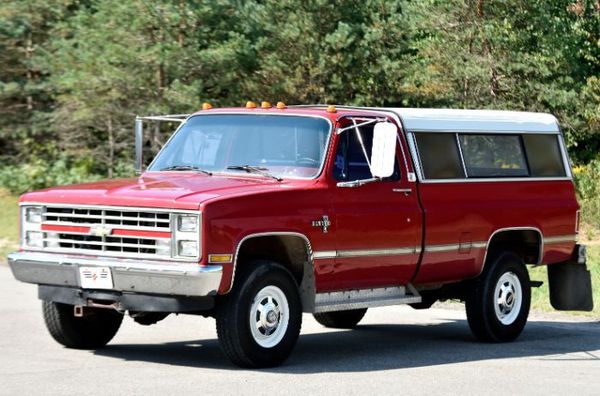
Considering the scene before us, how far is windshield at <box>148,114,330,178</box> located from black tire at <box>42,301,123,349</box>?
1.37 m

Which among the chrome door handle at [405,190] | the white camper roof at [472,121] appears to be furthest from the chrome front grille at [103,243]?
the white camper roof at [472,121]

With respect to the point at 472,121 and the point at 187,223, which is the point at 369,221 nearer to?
the point at 187,223

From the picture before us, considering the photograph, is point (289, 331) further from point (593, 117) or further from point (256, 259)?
point (593, 117)

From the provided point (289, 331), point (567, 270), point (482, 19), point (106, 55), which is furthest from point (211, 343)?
point (482, 19)

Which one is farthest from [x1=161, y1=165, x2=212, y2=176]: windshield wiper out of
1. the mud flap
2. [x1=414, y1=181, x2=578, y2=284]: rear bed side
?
the mud flap

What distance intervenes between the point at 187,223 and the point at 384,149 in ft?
6.05

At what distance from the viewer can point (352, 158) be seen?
11055 mm

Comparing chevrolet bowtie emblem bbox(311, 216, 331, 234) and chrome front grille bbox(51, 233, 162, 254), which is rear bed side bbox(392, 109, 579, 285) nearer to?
chevrolet bowtie emblem bbox(311, 216, 331, 234)

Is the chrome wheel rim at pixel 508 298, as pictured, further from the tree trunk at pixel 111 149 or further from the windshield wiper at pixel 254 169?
the tree trunk at pixel 111 149

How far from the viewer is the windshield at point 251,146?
10.8 metres

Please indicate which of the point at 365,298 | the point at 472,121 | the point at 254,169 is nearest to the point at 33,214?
the point at 254,169

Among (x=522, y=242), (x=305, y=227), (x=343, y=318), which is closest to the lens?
(x=305, y=227)

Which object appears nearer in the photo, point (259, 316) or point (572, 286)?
point (259, 316)

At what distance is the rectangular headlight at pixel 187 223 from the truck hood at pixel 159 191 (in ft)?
0.29
